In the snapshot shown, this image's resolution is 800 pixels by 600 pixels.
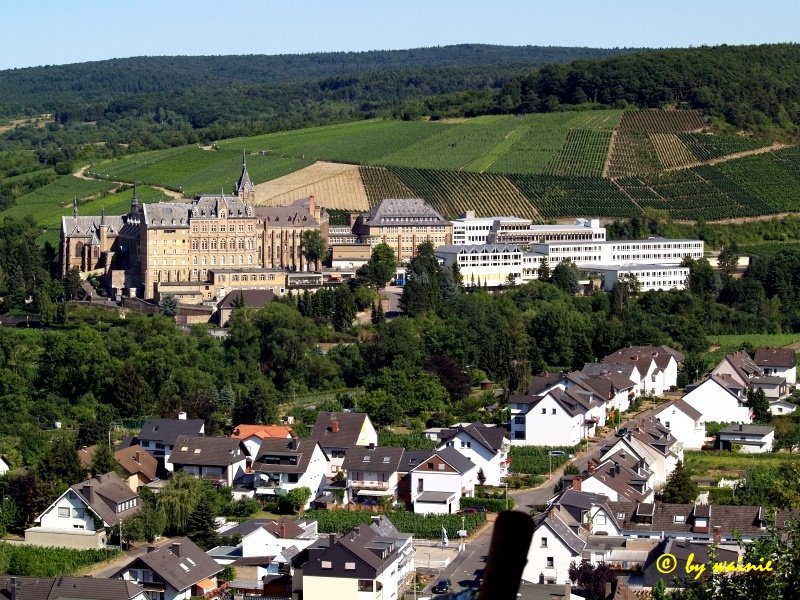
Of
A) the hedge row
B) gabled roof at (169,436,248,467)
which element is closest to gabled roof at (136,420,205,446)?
gabled roof at (169,436,248,467)

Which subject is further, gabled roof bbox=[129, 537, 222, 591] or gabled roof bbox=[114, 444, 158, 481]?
gabled roof bbox=[114, 444, 158, 481]

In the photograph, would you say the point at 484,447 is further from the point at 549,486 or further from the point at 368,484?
the point at 368,484

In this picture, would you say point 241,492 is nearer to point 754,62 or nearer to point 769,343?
point 769,343

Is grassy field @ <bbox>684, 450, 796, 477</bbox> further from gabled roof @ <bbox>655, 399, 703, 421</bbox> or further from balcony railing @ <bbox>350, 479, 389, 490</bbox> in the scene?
balcony railing @ <bbox>350, 479, 389, 490</bbox>

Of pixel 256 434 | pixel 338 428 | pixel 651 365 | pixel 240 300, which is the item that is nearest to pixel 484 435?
pixel 338 428

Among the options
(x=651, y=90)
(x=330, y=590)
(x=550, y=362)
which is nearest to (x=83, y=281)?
(x=550, y=362)
